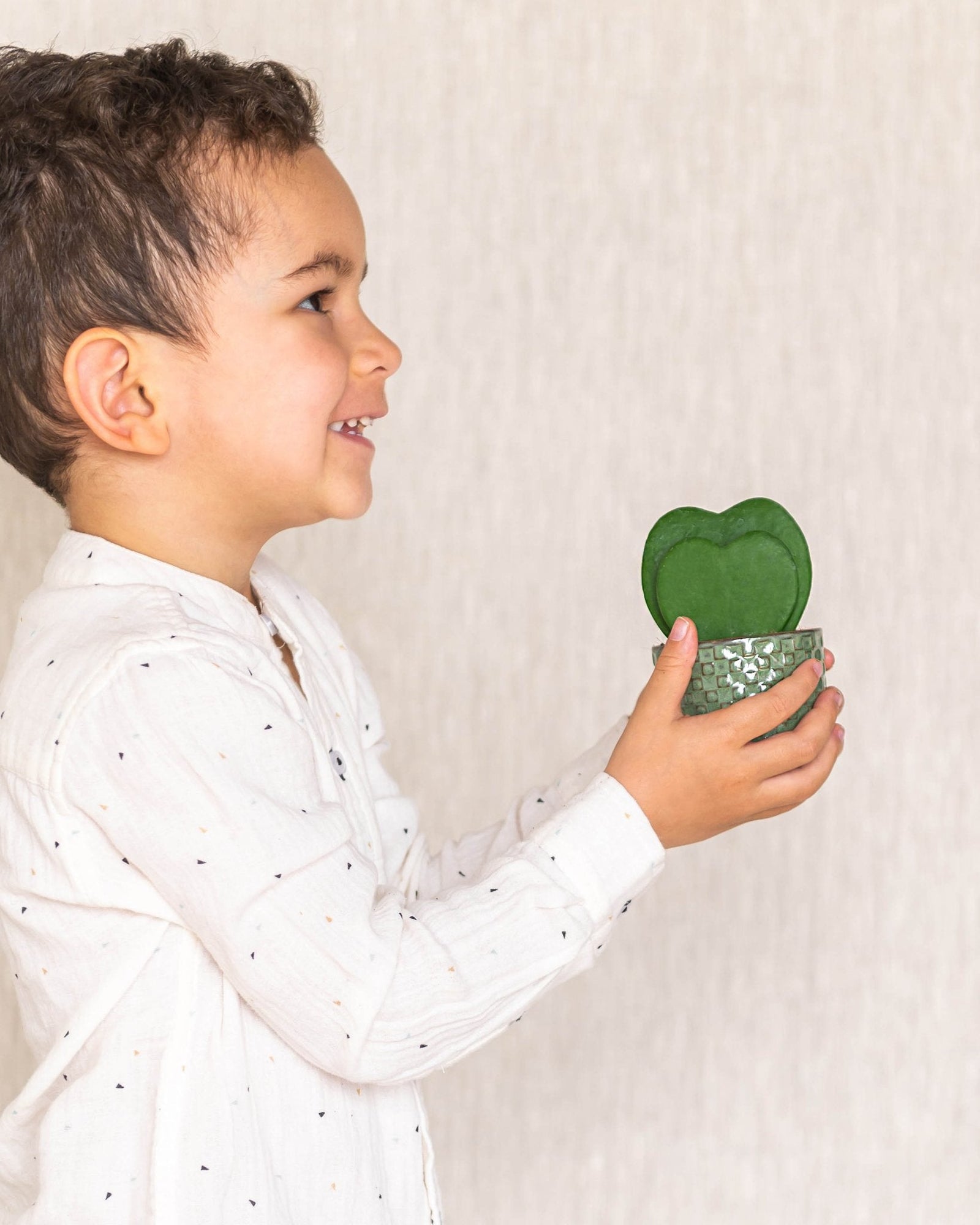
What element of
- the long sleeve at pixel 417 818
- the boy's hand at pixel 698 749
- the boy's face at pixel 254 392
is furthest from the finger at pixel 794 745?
the boy's face at pixel 254 392

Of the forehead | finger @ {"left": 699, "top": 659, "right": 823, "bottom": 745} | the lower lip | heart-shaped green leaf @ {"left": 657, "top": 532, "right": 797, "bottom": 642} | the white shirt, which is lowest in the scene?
the white shirt

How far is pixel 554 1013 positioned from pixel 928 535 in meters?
0.46

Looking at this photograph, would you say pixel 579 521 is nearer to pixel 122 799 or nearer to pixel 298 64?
pixel 298 64

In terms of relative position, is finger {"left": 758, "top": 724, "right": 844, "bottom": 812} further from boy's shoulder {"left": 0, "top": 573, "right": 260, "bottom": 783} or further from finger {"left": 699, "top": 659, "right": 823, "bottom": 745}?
boy's shoulder {"left": 0, "top": 573, "right": 260, "bottom": 783}

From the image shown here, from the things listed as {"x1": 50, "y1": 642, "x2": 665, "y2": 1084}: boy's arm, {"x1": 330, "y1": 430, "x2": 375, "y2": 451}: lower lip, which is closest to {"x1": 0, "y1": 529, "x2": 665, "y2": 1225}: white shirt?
{"x1": 50, "y1": 642, "x2": 665, "y2": 1084}: boy's arm

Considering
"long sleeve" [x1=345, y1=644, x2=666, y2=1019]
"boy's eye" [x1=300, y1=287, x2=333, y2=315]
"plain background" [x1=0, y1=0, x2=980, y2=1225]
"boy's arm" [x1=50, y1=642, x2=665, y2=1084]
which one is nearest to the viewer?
"boy's arm" [x1=50, y1=642, x2=665, y2=1084]

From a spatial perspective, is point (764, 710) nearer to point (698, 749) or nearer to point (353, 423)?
point (698, 749)

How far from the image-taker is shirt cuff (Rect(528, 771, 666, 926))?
60 cm

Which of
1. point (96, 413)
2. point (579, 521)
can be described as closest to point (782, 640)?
point (96, 413)

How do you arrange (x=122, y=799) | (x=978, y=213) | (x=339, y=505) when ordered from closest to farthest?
(x=122, y=799) → (x=339, y=505) → (x=978, y=213)

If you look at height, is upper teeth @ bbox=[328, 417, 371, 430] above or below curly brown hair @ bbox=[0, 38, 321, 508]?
below

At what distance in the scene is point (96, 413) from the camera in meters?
0.62

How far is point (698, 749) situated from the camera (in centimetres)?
62

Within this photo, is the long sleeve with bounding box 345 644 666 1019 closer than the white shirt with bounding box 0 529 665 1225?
No
